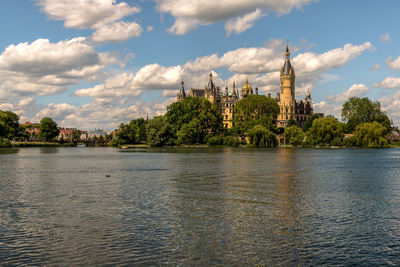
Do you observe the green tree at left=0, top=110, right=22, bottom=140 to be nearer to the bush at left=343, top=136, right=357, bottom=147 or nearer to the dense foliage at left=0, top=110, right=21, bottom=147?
the dense foliage at left=0, top=110, right=21, bottom=147

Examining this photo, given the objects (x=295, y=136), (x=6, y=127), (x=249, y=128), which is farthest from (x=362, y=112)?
(x=6, y=127)

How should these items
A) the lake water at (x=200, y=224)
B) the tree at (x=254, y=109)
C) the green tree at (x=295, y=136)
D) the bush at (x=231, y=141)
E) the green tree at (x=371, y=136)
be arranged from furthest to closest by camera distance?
the tree at (x=254, y=109), the bush at (x=231, y=141), the green tree at (x=295, y=136), the green tree at (x=371, y=136), the lake water at (x=200, y=224)

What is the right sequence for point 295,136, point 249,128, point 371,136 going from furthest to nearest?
point 249,128 < point 295,136 < point 371,136

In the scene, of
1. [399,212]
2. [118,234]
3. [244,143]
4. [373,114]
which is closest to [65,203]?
[118,234]

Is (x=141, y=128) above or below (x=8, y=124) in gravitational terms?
below

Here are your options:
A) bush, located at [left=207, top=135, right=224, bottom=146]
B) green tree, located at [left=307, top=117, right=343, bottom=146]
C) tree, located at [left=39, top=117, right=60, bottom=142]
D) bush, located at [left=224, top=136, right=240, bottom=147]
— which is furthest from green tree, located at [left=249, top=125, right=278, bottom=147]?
tree, located at [left=39, top=117, right=60, bottom=142]

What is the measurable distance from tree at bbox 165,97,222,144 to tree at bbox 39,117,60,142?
57510 millimetres

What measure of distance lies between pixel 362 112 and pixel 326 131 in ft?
108

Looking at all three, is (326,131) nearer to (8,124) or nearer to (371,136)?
(371,136)

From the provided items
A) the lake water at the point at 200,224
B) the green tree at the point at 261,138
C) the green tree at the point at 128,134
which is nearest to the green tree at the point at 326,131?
the green tree at the point at 261,138

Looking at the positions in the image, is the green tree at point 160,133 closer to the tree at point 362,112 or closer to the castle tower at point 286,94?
the tree at point 362,112

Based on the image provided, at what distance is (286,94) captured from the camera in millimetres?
195750

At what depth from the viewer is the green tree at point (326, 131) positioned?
357 ft

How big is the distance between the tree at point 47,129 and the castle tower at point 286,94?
10038 centimetres
